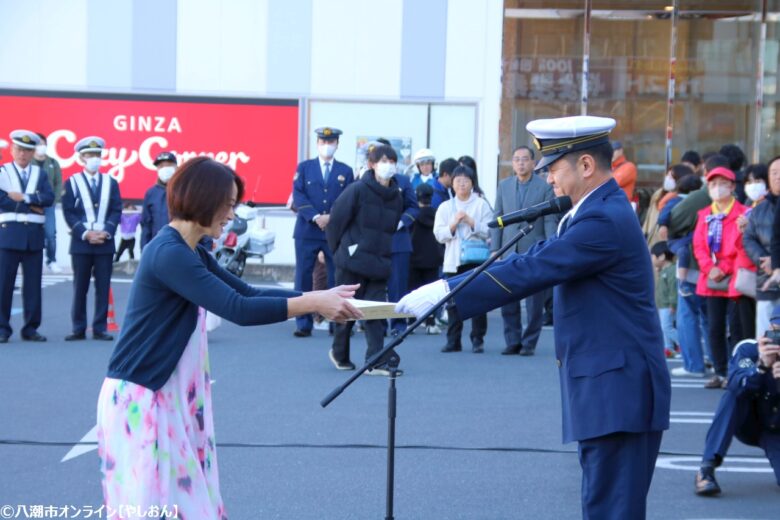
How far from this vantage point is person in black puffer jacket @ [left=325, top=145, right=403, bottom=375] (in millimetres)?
10734

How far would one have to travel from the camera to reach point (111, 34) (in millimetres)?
18844

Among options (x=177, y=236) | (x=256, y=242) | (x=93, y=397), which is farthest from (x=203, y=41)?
(x=177, y=236)

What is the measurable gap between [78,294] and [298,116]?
736 cm

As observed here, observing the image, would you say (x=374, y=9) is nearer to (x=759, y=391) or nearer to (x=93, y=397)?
(x=93, y=397)

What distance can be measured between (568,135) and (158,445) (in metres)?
1.86

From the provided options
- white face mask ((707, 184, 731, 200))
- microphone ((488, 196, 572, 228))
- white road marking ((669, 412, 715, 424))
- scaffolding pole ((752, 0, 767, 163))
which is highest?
scaffolding pole ((752, 0, 767, 163))

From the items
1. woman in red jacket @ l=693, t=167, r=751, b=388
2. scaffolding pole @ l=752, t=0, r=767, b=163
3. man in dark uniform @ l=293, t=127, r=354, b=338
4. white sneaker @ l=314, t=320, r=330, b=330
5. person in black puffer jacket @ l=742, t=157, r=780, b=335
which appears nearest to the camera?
person in black puffer jacket @ l=742, t=157, r=780, b=335

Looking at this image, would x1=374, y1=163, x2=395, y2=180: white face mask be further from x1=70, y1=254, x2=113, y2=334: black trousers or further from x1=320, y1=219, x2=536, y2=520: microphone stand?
x1=320, y1=219, x2=536, y2=520: microphone stand

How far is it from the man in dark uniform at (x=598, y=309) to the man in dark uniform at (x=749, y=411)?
8.50 feet

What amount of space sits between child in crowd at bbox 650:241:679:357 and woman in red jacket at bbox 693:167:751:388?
1.48 meters

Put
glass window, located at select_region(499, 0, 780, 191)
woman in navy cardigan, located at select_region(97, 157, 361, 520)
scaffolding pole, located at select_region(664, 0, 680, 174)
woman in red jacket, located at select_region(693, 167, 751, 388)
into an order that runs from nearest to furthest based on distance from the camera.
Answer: woman in navy cardigan, located at select_region(97, 157, 361, 520) < woman in red jacket, located at select_region(693, 167, 751, 388) < glass window, located at select_region(499, 0, 780, 191) < scaffolding pole, located at select_region(664, 0, 680, 174)

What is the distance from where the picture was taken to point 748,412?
22.7ft

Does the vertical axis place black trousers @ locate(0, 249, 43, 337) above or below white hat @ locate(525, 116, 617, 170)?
below

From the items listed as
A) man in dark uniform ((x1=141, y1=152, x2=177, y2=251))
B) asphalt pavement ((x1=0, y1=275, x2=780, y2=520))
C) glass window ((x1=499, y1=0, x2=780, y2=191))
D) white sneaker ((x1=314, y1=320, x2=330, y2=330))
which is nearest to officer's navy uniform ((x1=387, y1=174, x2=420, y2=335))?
white sneaker ((x1=314, y1=320, x2=330, y2=330))
